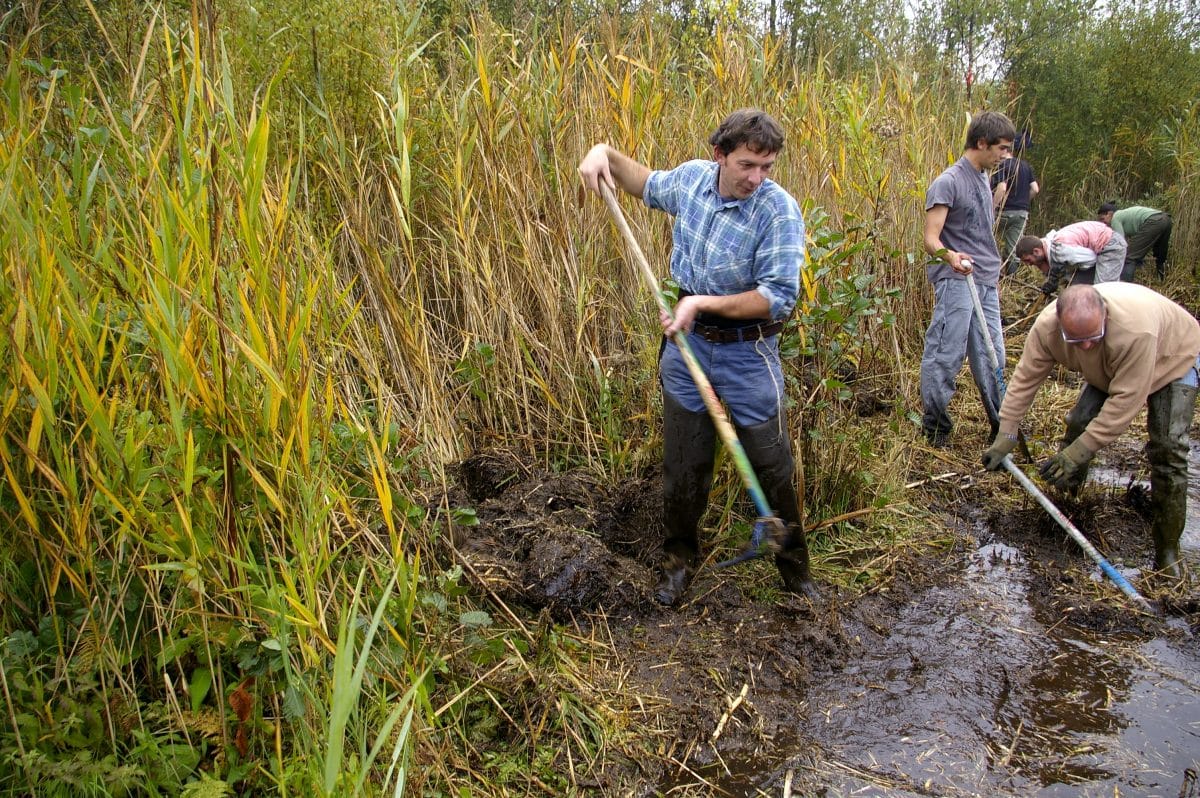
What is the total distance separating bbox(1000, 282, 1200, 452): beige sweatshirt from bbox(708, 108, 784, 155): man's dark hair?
1.83 m

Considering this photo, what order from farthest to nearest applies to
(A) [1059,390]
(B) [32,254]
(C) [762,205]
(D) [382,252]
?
1. (A) [1059,390]
2. (D) [382,252]
3. (C) [762,205]
4. (B) [32,254]

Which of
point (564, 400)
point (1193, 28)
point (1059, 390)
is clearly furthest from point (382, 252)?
point (1193, 28)

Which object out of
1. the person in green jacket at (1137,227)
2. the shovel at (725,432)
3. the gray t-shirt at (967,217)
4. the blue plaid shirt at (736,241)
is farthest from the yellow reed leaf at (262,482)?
the person in green jacket at (1137,227)

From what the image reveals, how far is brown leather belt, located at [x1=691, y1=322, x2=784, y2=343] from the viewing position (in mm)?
2984

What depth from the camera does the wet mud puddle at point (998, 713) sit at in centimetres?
254

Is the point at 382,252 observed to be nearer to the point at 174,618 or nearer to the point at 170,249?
the point at 170,249

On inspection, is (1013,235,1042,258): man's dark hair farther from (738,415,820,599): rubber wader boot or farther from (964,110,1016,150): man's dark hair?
(738,415,820,599): rubber wader boot

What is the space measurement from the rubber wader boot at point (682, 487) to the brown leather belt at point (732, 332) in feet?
1.05

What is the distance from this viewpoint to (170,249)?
5.87ft

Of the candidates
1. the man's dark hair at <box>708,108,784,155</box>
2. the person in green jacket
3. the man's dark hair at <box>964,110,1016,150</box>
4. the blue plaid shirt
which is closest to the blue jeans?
the blue plaid shirt

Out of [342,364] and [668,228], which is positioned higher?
[668,228]

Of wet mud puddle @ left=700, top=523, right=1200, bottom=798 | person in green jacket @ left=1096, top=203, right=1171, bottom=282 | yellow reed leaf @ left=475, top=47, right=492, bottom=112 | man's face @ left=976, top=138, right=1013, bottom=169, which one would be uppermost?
yellow reed leaf @ left=475, top=47, right=492, bottom=112

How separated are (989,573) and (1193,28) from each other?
9.42 m

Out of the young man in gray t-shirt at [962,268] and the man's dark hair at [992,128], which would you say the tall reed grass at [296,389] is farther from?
the man's dark hair at [992,128]
